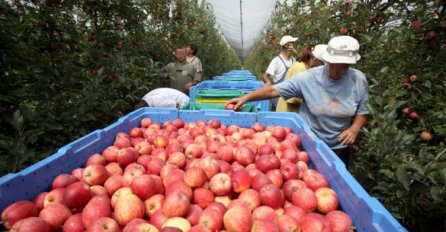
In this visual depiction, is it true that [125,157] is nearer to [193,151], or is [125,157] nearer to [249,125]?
[193,151]

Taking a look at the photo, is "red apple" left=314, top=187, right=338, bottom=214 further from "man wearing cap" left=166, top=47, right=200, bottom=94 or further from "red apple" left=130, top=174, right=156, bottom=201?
"man wearing cap" left=166, top=47, right=200, bottom=94

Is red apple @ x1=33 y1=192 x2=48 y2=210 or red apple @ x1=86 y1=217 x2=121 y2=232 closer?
red apple @ x1=86 y1=217 x2=121 y2=232

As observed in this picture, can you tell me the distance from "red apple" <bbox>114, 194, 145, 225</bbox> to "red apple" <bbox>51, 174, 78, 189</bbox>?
13.6 inches

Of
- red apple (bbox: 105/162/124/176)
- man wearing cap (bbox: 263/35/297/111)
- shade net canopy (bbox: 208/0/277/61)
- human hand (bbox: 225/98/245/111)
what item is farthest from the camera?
shade net canopy (bbox: 208/0/277/61)

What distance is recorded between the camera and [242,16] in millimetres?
14664

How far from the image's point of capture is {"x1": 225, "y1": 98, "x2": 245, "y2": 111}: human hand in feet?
9.21

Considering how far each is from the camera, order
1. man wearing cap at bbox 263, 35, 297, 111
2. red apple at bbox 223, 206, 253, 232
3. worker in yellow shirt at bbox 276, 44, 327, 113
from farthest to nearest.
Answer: man wearing cap at bbox 263, 35, 297, 111 → worker in yellow shirt at bbox 276, 44, 327, 113 → red apple at bbox 223, 206, 253, 232

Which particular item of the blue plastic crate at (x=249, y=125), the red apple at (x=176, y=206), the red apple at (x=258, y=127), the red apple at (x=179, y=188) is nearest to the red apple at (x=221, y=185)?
the red apple at (x=179, y=188)

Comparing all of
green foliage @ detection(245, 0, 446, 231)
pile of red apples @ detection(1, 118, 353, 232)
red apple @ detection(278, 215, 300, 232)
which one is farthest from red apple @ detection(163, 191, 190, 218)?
green foliage @ detection(245, 0, 446, 231)

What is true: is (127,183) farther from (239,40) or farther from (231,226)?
(239,40)

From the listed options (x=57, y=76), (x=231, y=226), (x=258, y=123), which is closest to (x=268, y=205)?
(x=231, y=226)

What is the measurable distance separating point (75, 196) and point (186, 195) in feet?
1.75

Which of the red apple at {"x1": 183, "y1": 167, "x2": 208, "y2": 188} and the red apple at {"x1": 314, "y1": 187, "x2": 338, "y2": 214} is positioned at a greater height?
the red apple at {"x1": 183, "y1": 167, "x2": 208, "y2": 188}

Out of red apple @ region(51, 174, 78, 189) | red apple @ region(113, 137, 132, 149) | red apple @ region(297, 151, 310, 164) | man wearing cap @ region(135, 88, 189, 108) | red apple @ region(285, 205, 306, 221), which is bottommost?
red apple @ region(285, 205, 306, 221)
